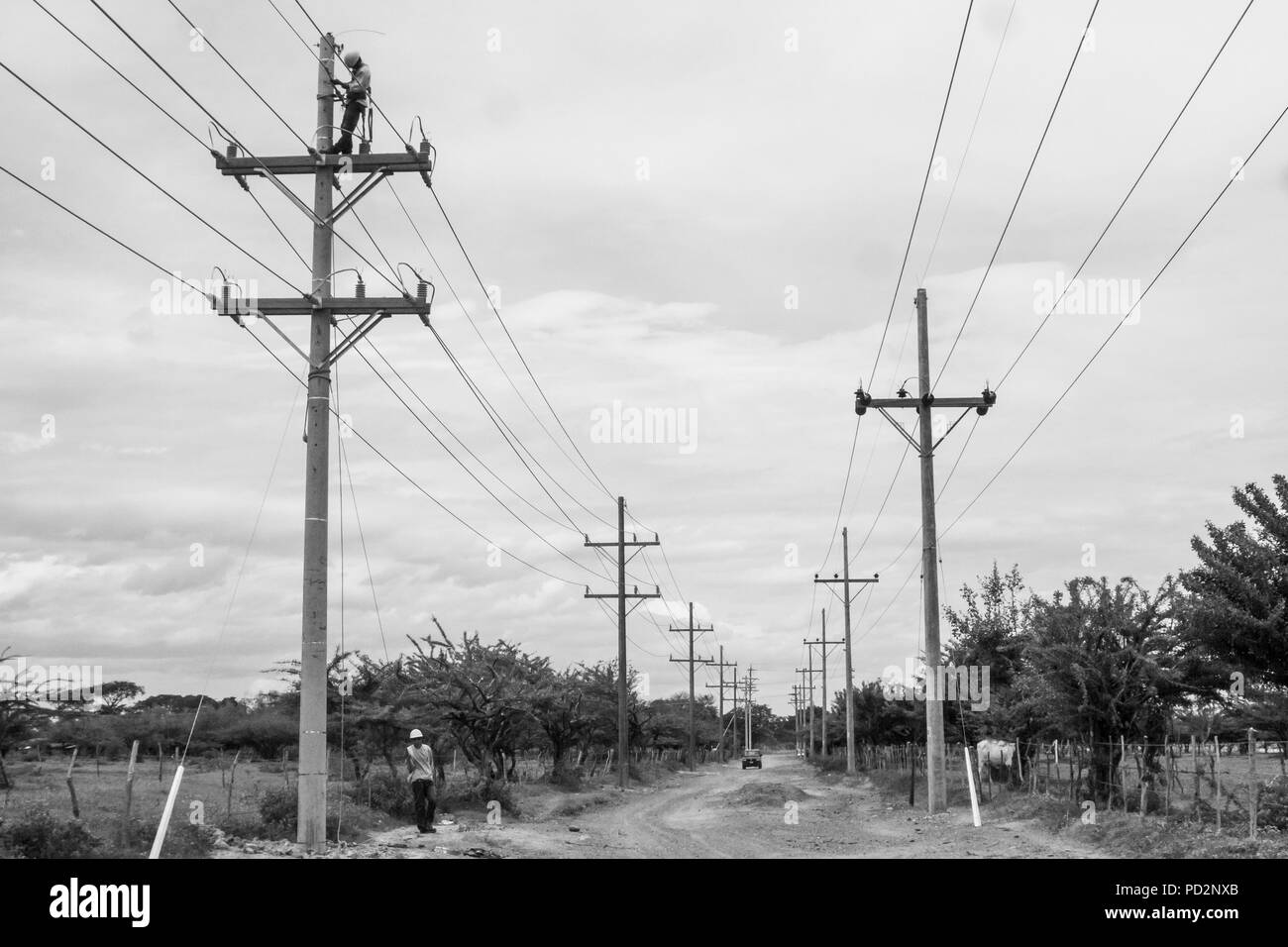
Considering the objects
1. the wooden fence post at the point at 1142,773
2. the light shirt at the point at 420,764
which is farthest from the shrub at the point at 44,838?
the wooden fence post at the point at 1142,773

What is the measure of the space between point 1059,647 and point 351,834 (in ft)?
46.7

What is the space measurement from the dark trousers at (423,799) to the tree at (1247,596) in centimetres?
1419

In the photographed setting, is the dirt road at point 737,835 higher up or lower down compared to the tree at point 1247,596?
lower down

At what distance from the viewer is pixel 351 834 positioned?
21031 millimetres

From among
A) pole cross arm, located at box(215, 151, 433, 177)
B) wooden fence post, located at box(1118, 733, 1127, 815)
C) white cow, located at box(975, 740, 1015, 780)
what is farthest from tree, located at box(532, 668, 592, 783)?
pole cross arm, located at box(215, 151, 433, 177)

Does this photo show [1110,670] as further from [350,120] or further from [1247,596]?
[350,120]

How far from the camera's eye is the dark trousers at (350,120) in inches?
787

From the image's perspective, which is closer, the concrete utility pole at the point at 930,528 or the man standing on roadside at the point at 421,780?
the man standing on roadside at the point at 421,780

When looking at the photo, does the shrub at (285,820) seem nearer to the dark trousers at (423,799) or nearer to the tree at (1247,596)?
the dark trousers at (423,799)

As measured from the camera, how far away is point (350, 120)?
2008 cm

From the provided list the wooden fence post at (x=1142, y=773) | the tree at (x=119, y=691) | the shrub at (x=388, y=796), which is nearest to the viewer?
the wooden fence post at (x=1142, y=773)

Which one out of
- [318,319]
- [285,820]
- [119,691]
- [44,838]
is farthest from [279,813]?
[119,691]

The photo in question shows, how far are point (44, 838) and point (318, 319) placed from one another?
819 centimetres
